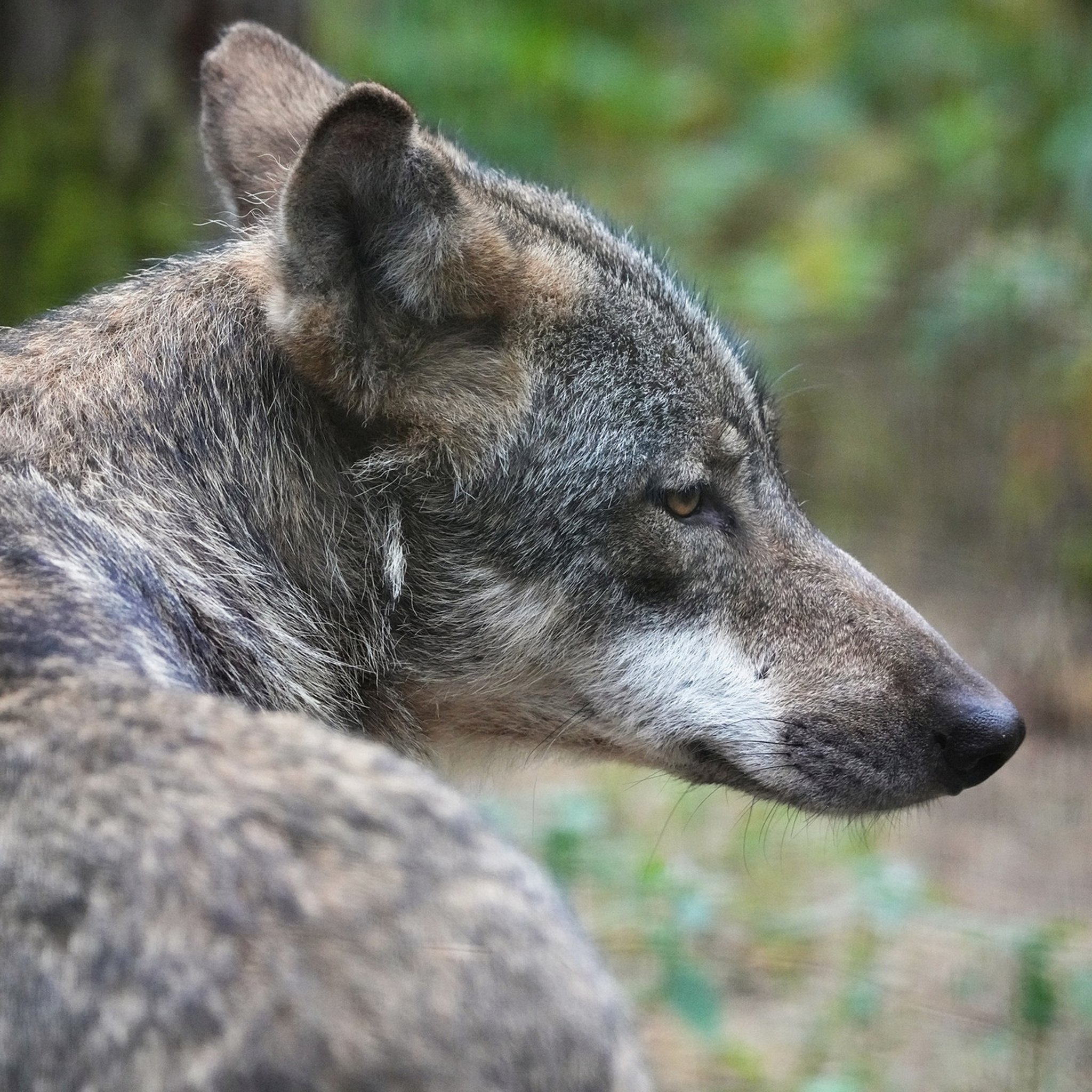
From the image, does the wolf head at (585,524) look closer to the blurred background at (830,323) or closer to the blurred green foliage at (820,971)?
A: the blurred background at (830,323)

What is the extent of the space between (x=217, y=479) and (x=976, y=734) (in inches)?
76.9

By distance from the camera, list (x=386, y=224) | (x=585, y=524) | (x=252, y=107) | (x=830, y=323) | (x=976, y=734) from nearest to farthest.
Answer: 1. (x=386, y=224)
2. (x=585, y=524)
3. (x=976, y=734)
4. (x=252, y=107)
5. (x=830, y=323)

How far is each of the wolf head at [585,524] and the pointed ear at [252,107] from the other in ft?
2.06

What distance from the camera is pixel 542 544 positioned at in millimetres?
3709

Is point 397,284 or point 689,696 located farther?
point 689,696

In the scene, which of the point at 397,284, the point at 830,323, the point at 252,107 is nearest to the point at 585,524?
the point at 397,284

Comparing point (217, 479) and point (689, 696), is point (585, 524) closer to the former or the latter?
point (689, 696)

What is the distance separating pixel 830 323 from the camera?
35.9ft

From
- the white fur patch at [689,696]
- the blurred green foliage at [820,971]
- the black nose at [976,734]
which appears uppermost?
the black nose at [976,734]

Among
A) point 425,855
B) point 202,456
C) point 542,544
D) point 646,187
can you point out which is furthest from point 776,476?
point 646,187

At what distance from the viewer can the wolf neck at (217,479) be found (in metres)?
3.15

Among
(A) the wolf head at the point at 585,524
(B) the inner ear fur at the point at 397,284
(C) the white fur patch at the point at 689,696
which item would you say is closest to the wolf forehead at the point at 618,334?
(A) the wolf head at the point at 585,524

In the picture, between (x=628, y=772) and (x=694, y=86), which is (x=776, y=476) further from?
(x=694, y=86)

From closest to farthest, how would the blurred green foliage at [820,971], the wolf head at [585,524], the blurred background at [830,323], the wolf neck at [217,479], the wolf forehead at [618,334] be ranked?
the wolf neck at [217,479] < the wolf head at [585,524] < the wolf forehead at [618,334] < the blurred green foliage at [820,971] < the blurred background at [830,323]
